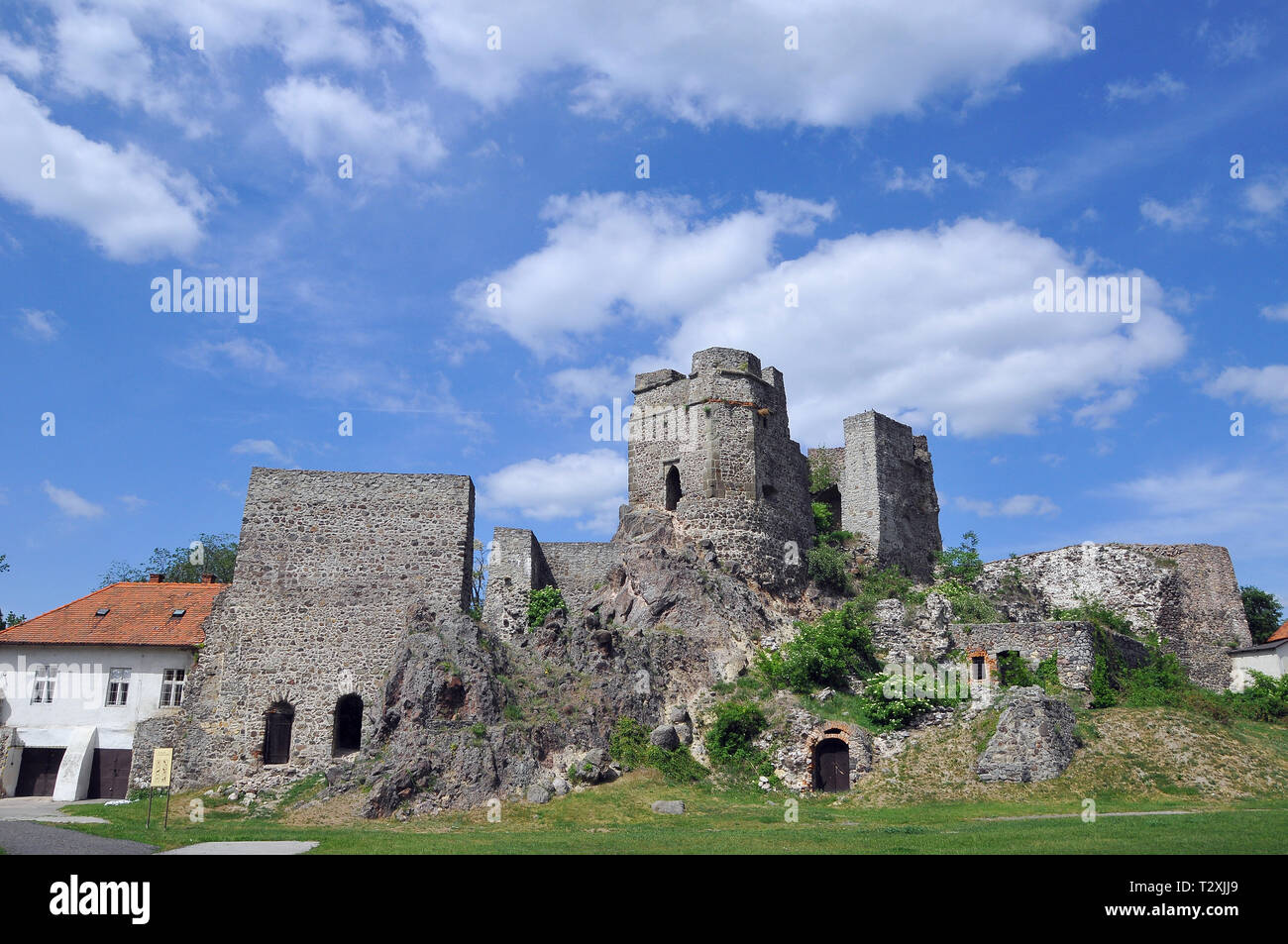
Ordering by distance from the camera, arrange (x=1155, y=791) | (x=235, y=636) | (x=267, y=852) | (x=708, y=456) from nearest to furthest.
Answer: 1. (x=267, y=852)
2. (x=1155, y=791)
3. (x=235, y=636)
4. (x=708, y=456)

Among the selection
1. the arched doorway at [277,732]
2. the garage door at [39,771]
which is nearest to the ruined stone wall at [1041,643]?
the arched doorway at [277,732]

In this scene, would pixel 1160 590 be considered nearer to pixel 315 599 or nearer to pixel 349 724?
pixel 349 724

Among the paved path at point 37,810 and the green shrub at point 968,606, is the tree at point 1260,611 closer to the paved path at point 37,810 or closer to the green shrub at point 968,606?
the green shrub at point 968,606

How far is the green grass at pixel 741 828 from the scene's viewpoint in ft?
47.8

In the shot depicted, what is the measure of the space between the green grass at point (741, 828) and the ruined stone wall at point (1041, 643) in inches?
268

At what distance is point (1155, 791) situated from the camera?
22578 millimetres

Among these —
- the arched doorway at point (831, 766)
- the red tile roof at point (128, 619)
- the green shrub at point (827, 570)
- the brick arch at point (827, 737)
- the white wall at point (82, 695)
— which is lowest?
the arched doorway at point (831, 766)

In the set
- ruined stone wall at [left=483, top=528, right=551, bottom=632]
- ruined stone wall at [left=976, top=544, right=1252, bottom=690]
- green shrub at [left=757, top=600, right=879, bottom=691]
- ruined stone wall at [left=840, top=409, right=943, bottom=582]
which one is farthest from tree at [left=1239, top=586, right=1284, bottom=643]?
ruined stone wall at [left=483, top=528, right=551, bottom=632]

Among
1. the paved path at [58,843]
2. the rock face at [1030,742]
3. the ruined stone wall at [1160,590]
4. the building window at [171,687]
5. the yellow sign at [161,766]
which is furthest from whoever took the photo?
the ruined stone wall at [1160,590]
